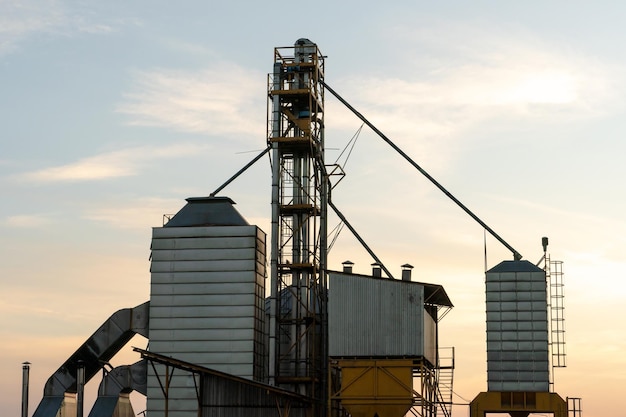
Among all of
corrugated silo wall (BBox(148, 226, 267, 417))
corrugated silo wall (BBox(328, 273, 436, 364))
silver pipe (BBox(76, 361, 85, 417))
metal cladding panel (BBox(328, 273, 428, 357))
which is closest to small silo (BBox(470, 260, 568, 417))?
corrugated silo wall (BBox(328, 273, 436, 364))

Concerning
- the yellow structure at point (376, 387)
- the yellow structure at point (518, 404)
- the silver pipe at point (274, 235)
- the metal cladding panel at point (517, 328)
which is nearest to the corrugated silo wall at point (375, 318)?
the yellow structure at point (376, 387)

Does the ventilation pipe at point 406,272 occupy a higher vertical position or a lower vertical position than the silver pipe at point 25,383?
higher

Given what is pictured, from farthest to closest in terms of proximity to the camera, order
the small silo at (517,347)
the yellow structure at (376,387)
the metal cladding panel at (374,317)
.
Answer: the small silo at (517,347) < the metal cladding panel at (374,317) < the yellow structure at (376,387)

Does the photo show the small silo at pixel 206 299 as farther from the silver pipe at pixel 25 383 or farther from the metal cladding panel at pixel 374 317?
the silver pipe at pixel 25 383

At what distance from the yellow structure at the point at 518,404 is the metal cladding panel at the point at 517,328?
0.41 m

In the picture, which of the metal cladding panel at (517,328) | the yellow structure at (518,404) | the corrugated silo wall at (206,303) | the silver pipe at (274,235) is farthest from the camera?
the metal cladding panel at (517,328)

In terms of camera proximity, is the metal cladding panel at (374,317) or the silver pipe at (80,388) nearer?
the metal cladding panel at (374,317)

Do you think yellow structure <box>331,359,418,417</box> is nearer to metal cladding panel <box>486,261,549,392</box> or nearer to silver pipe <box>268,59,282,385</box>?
silver pipe <box>268,59,282,385</box>

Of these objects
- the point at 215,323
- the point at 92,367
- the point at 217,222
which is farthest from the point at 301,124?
the point at 92,367

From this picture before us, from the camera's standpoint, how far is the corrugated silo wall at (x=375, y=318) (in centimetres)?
6256

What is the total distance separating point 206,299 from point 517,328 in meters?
19.9

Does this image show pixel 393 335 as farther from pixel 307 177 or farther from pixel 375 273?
pixel 307 177

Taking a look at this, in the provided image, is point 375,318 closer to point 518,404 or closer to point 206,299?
point 206,299

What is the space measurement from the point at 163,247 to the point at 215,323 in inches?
236
